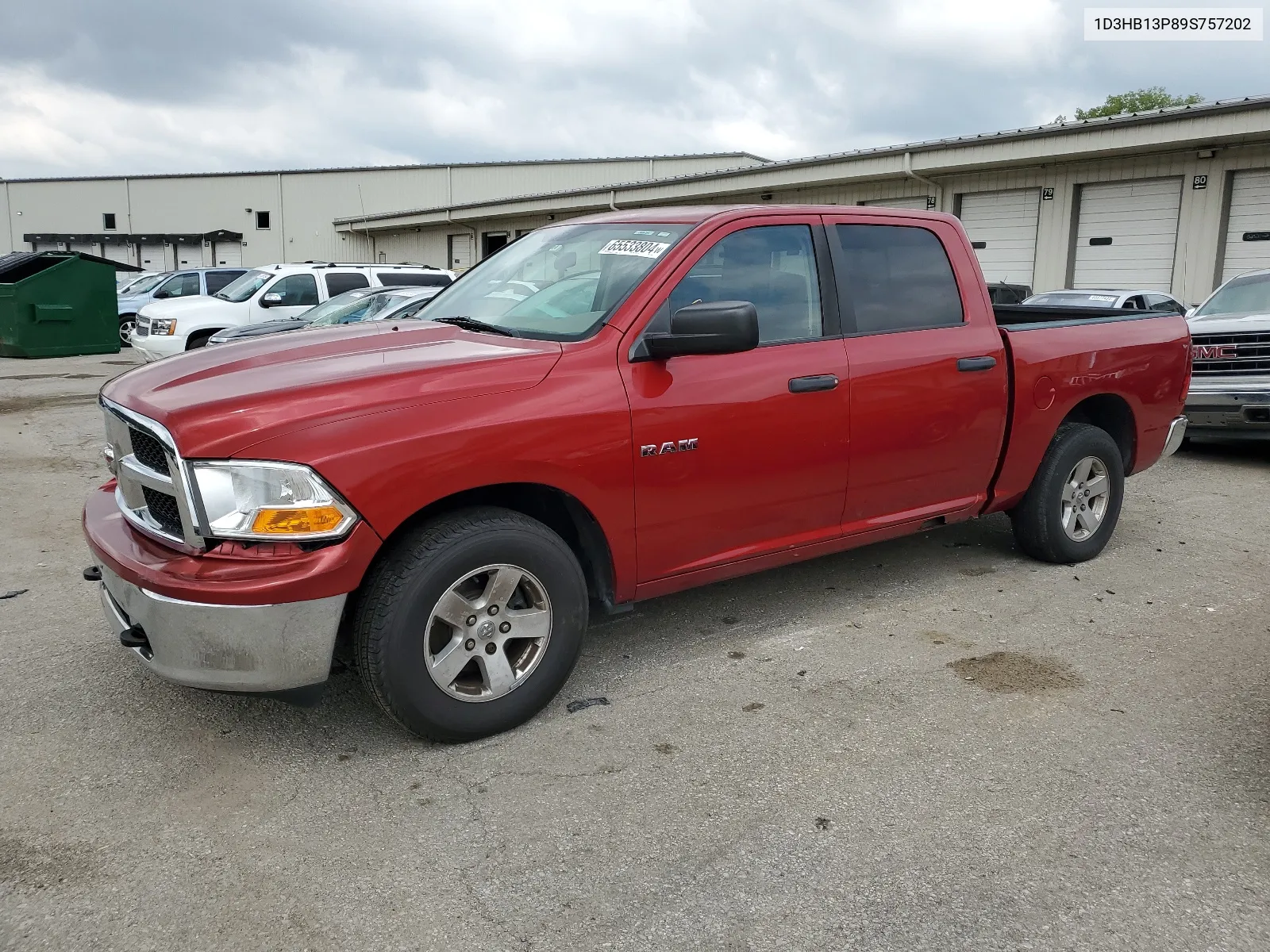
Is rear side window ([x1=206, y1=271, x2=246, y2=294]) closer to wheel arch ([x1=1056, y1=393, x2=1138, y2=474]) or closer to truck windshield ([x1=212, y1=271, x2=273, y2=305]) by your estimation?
truck windshield ([x1=212, y1=271, x2=273, y2=305])

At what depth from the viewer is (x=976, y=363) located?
4.68m

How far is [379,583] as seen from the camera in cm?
317

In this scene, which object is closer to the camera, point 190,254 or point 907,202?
point 907,202

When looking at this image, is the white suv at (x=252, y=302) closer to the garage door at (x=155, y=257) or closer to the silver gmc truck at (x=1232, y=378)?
the silver gmc truck at (x=1232, y=378)

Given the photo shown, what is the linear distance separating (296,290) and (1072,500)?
13138 millimetres

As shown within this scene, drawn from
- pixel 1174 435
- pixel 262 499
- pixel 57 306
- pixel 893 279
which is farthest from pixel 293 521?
pixel 57 306

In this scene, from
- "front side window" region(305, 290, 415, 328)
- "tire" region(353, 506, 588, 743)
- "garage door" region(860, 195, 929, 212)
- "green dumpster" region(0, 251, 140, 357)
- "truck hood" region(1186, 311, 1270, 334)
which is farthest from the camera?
"green dumpster" region(0, 251, 140, 357)

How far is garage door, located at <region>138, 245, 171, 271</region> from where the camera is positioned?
47.2 m

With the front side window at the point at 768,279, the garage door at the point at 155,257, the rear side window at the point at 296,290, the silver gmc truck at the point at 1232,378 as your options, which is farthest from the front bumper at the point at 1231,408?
the garage door at the point at 155,257

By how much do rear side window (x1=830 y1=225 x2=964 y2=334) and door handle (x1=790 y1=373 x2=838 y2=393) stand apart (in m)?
0.33

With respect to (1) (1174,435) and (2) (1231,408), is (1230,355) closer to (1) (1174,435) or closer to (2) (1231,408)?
(2) (1231,408)

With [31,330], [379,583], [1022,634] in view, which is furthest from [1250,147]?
[31,330]

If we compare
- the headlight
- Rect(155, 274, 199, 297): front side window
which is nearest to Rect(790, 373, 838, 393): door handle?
the headlight

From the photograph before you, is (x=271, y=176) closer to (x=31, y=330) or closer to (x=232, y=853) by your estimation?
(x=31, y=330)
